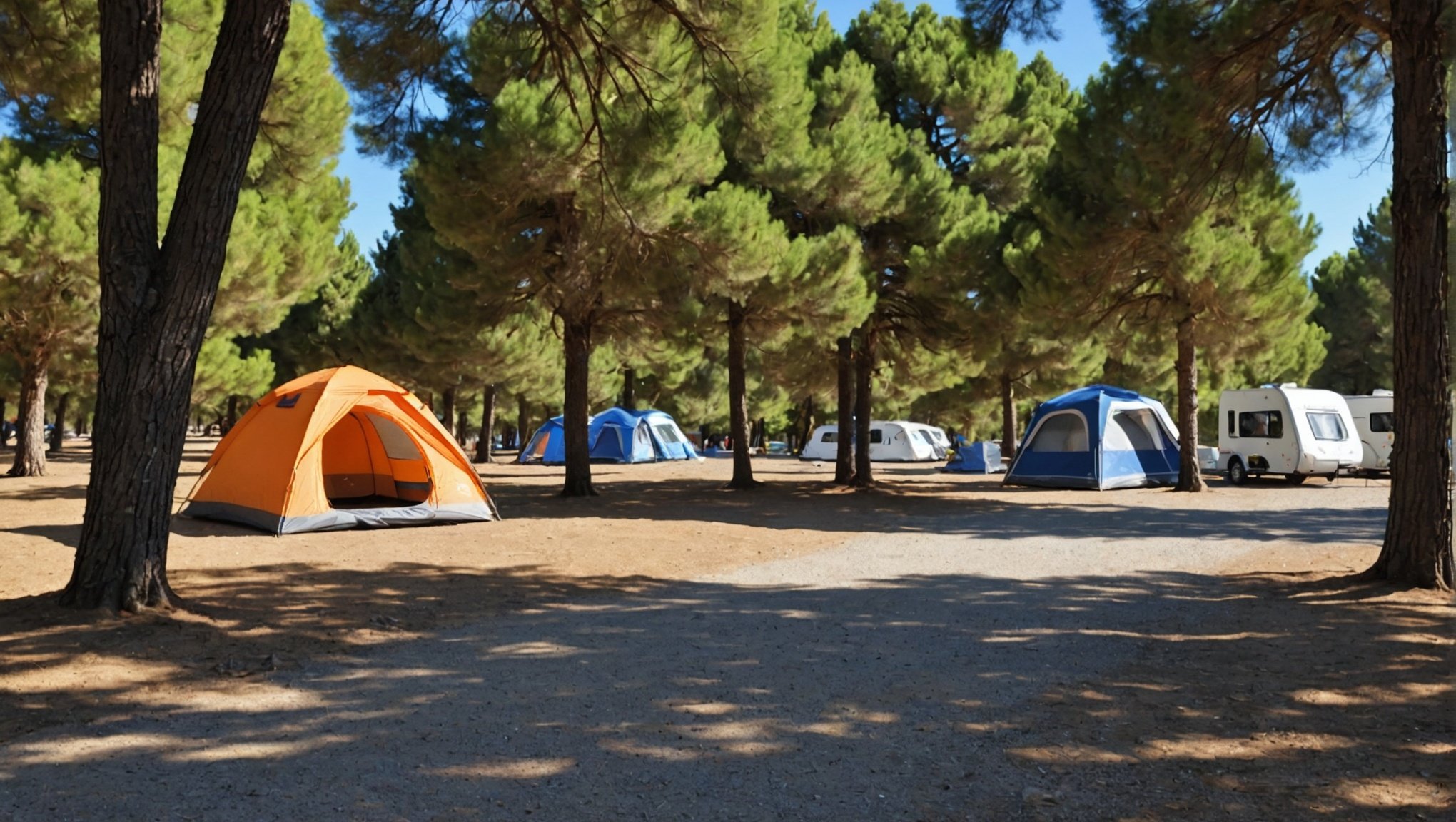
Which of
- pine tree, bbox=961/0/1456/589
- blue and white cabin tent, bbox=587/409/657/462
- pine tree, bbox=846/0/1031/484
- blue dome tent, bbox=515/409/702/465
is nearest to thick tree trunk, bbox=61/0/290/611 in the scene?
pine tree, bbox=961/0/1456/589

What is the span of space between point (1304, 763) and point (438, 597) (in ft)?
16.1

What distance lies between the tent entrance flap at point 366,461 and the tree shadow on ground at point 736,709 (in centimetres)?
550

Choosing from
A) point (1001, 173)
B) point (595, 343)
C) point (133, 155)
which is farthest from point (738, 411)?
point (133, 155)

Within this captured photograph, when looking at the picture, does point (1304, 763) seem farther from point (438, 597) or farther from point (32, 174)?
point (32, 174)

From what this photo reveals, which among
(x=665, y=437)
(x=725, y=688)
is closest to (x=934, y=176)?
(x=725, y=688)

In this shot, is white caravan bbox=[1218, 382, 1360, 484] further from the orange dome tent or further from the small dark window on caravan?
the orange dome tent

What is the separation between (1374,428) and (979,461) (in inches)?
317

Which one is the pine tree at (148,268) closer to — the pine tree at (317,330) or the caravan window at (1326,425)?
the caravan window at (1326,425)

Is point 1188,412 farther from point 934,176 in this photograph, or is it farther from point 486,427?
point 486,427

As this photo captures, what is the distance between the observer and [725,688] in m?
4.23

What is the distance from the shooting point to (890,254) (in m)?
16.1

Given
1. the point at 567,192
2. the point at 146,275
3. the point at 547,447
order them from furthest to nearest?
the point at 547,447, the point at 567,192, the point at 146,275

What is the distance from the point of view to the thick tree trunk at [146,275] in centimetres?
519

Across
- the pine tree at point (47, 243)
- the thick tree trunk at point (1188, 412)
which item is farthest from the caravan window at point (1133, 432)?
the pine tree at point (47, 243)
